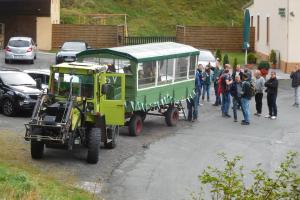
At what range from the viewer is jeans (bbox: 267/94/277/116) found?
24.3 meters

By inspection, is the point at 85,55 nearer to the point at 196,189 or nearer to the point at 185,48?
the point at 185,48

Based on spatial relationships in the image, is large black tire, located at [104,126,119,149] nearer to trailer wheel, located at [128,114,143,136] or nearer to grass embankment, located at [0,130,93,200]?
trailer wheel, located at [128,114,143,136]

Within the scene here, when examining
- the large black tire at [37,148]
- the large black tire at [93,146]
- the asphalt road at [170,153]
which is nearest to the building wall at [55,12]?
the asphalt road at [170,153]

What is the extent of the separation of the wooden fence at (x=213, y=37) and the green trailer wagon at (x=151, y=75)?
2487 centimetres

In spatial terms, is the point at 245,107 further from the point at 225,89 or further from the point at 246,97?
the point at 225,89

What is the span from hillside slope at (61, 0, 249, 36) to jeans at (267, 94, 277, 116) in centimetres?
3201

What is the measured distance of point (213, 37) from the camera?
49188 mm

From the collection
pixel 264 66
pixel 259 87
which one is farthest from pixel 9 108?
pixel 264 66

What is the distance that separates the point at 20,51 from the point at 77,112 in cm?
2281

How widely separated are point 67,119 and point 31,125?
0.85 meters

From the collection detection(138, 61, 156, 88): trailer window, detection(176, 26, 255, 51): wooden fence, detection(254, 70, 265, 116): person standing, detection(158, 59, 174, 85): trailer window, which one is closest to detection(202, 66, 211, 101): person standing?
detection(254, 70, 265, 116): person standing

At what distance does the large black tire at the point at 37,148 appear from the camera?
1605 centimetres

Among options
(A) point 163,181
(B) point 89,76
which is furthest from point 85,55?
(A) point 163,181

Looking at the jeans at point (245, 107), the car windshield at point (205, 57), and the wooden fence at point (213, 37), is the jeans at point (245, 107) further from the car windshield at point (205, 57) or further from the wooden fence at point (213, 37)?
Answer: the wooden fence at point (213, 37)
